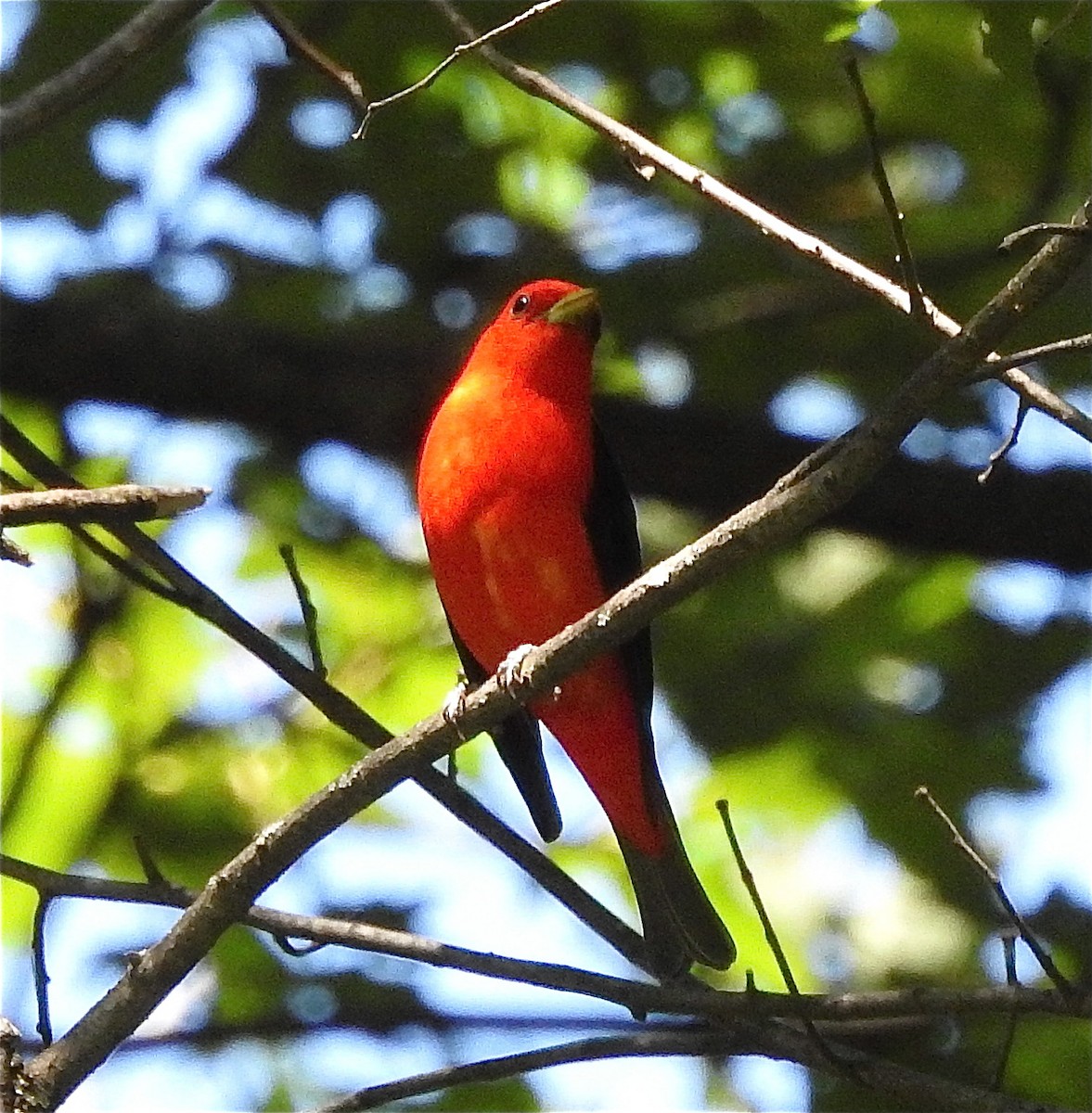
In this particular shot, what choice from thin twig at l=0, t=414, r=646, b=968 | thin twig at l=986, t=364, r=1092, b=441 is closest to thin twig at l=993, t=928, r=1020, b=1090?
thin twig at l=0, t=414, r=646, b=968

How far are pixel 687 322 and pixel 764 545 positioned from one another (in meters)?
3.25

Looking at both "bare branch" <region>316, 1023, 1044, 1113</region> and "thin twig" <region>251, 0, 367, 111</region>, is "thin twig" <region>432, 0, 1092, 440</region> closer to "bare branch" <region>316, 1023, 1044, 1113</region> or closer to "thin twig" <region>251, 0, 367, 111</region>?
"thin twig" <region>251, 0, 367, 111</region>

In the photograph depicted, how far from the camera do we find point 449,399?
5.27 metres

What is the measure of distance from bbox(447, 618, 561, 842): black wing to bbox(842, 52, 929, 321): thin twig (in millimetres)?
2350

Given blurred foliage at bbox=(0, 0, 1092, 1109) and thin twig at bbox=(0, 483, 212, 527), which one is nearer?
thin twig at bbox=(0, 483, 212, 527)

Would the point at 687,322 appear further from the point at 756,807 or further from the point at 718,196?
the point at 718,196

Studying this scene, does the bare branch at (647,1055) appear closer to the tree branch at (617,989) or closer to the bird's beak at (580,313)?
the tree branch at (617,989)

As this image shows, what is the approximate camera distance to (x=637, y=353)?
627cm

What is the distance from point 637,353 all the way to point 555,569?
5.32ft

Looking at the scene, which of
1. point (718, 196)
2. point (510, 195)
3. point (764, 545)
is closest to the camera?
point (764, 545)

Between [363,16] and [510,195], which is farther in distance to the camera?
[510,195]

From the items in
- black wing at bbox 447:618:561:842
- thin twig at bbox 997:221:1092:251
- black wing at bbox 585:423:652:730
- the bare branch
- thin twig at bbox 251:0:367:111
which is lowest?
the bare branch

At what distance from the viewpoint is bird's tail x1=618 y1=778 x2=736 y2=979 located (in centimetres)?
468

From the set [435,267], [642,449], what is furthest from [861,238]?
[435,267]
